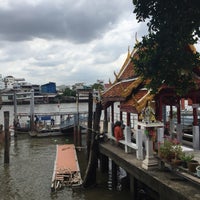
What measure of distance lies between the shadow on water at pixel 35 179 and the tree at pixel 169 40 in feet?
26.9

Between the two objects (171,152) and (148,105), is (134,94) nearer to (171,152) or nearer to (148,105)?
(148,105)

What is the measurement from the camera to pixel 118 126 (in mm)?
15586

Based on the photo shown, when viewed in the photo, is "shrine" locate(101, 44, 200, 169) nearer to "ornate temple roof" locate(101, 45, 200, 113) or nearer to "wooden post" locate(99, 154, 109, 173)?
"ornate temple roof" locate(101, 45, 200, 113)

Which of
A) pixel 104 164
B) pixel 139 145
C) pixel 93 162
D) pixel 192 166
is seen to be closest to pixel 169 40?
pixel 192 166

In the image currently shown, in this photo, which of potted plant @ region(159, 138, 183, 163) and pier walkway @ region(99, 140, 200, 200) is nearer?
pier walkway @ region(99, 140, 200, 200)

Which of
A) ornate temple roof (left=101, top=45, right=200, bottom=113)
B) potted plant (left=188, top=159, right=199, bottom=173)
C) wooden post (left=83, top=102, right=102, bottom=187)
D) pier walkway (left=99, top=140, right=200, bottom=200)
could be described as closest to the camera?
pier walkway (left=99, top=140, right=200, bottom=200)

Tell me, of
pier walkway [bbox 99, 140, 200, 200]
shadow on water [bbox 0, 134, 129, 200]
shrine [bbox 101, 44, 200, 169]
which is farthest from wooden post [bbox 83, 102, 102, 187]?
pier walkway [bbox 99, 140, 200, 200]

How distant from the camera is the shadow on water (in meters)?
14.6

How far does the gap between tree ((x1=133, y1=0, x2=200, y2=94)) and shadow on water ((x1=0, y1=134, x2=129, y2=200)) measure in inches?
322

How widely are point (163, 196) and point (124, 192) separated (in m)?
5.84

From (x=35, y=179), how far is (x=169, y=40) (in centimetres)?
1297

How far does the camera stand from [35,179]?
17.6m

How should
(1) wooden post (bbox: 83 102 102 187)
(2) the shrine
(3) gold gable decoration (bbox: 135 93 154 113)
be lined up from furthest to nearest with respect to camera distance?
(1) wooden post (bbox: 83 102 102 187) < (3) gold gable decoration (bbox: 135 93 154 113) < (2) the shrine

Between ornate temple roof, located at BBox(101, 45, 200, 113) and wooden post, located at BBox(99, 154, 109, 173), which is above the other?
ornate temple roof, located at BBox(101, 45, 200, 113)
